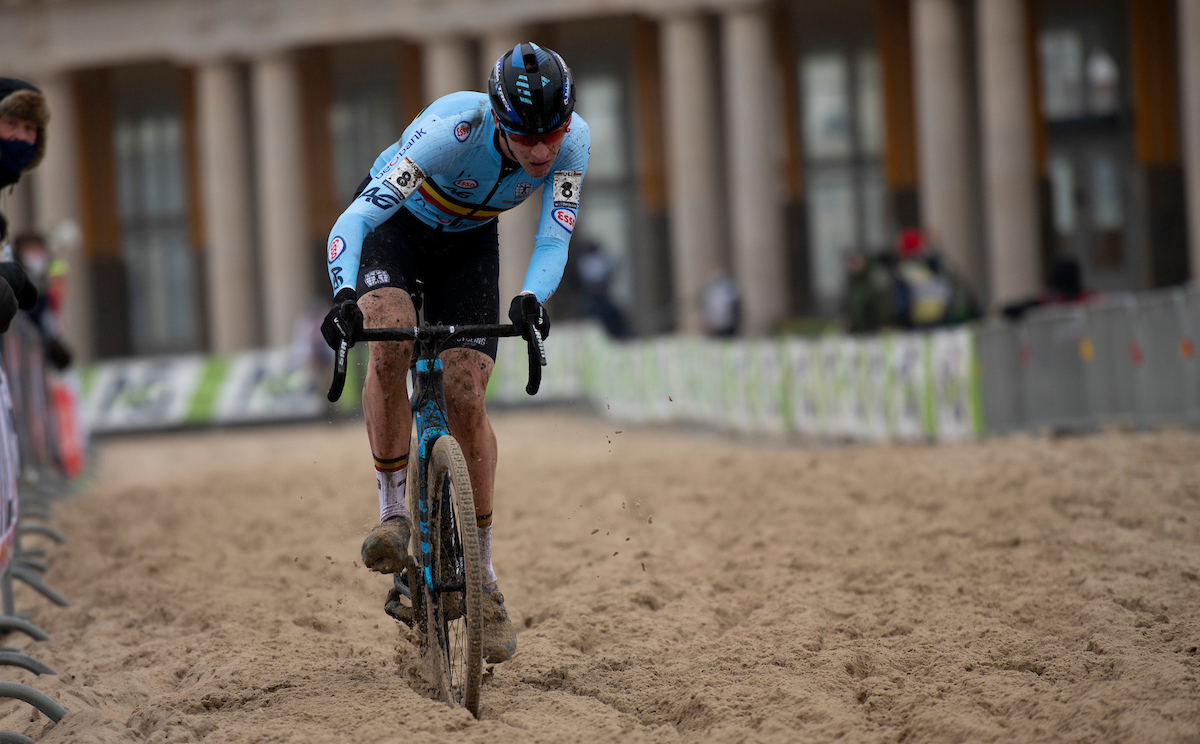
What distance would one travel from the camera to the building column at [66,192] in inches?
1401

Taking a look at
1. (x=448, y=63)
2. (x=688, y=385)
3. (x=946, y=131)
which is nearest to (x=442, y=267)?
(x=688, y=385)

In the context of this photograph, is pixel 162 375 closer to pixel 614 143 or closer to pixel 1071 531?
pixel 614 143

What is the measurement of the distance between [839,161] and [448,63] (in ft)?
37.4

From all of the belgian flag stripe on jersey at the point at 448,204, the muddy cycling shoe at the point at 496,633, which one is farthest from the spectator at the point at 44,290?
the muddy cycling shoe at the point at 496,633

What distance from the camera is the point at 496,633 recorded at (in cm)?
438

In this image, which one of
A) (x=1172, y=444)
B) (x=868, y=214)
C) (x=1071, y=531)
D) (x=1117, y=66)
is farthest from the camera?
(x=868, y=214)

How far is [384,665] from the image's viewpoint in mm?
4934

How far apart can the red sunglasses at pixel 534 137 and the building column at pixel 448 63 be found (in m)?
29.8

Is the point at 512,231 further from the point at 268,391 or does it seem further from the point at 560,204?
the point at 560,204

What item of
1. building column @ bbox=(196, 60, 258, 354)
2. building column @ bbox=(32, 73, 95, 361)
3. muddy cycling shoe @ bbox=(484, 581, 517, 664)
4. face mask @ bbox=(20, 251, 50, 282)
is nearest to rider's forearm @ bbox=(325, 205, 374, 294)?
muddy cycling shoe @ bbox=(484, 581, 517, 664)

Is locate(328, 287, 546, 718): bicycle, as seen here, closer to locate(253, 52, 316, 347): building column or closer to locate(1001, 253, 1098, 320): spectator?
locate(1001, 253, 1098, 320): spectator

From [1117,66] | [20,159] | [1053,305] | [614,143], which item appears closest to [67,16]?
[614,143]

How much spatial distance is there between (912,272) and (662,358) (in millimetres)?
7020

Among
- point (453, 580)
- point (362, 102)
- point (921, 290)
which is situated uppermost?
point (362, 102)
